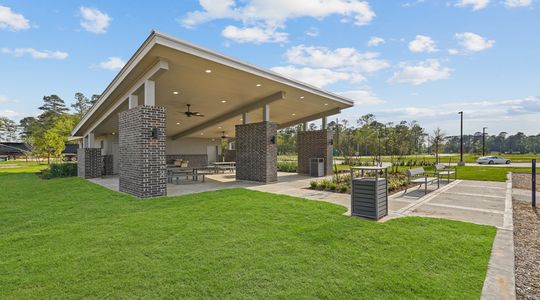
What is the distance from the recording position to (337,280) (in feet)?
9.07

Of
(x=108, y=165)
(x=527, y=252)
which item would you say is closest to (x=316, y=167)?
(x=527, y=252)

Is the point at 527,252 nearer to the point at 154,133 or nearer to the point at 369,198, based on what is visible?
the point at 369,198

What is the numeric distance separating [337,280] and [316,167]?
1156 centimetres

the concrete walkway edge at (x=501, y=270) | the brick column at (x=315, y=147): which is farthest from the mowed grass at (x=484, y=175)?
the concrete walkway edge at (x=501, y=270)

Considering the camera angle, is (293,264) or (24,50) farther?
(24,50)

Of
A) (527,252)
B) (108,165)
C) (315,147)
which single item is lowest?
(527,252)

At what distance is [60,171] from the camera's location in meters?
16.1

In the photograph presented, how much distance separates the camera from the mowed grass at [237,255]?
2623 mm

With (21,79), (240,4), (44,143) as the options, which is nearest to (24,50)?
(21,79)

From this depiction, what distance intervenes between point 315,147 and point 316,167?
160cm

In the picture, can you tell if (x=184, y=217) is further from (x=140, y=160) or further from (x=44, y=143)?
(x=44, y=143)

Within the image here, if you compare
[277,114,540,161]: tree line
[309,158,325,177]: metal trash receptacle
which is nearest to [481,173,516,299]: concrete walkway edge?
[309,158,325,177]: metal trash receptacle

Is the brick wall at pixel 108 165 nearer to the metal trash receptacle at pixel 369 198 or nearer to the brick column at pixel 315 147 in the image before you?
the brick column at pixel 315 147

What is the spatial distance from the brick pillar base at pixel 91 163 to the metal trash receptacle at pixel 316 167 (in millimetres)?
12202
